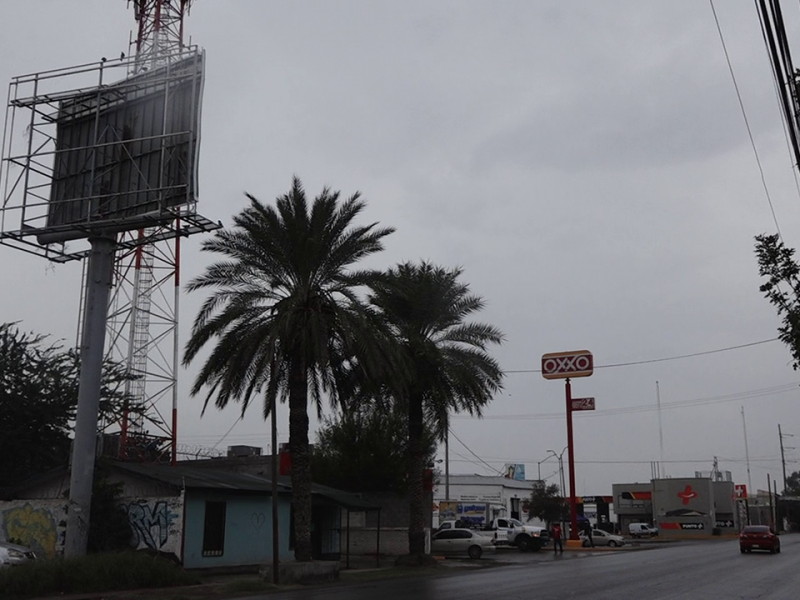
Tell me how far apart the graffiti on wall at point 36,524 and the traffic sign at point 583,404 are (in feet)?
118

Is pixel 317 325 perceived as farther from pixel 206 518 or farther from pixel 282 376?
pixel 206 518

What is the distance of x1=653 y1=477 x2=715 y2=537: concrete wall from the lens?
88.3 m

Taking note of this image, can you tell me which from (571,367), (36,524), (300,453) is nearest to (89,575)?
(300,453)

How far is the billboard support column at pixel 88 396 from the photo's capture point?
26953mm

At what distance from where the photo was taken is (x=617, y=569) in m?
29.7

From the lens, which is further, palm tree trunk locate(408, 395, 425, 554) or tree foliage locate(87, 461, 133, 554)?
palm tree trunk locate(408, 395, 425, 554)

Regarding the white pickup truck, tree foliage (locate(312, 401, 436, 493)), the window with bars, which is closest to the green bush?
the window with bars

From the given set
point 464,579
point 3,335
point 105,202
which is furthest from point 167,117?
point 464,579

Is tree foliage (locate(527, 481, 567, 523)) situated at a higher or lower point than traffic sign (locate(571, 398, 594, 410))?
lower

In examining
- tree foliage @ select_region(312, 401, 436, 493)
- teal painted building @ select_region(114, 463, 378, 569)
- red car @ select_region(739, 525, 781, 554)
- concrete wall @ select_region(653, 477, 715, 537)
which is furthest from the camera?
concrete wall @ select_region(653, 477, 715, 537)

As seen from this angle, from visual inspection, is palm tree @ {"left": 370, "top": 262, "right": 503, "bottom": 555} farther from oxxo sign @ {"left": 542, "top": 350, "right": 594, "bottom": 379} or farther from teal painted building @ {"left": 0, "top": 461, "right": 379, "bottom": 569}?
oxxo sign @ {"left": 542, "top": 350, "right": 594, "bottom": 379}

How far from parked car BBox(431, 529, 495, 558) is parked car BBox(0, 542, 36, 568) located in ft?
78.5

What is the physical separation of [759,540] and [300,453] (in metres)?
25.8

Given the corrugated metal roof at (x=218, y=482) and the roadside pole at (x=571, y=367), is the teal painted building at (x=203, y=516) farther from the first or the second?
the roadside pole at (x=571, y=367)
